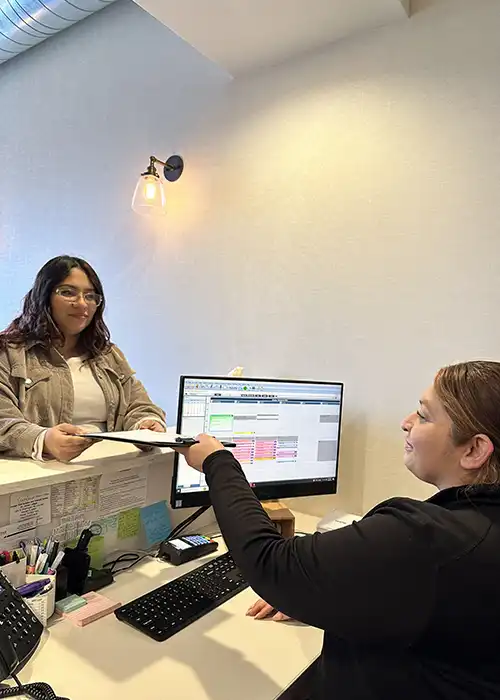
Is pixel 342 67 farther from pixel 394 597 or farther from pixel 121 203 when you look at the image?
pixel 394 597

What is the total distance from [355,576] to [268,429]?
0.81m

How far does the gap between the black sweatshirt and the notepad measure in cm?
49

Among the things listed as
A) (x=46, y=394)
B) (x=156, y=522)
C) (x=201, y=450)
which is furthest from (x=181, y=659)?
(x=46, y=394)

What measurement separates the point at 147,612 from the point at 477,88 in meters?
1.69

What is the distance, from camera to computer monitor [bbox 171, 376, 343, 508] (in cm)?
140

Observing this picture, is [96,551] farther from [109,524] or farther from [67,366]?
[67,366]

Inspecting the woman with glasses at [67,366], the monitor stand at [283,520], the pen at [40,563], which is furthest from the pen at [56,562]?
the monitor stand at [283,520]

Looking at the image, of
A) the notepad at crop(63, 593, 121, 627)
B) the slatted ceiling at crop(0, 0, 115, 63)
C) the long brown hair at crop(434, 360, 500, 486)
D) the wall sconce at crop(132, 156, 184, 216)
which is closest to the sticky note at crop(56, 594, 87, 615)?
the notepad at crop(63, 593, 121, 627)

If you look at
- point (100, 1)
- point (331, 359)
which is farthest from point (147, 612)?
point (100, 1)

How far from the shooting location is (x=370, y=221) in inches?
68.0

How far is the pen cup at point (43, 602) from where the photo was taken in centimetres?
104

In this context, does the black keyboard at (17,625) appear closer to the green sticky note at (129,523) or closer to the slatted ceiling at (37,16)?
the green sticky note at (129,523)

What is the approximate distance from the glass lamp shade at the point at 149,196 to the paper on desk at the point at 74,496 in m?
1.19

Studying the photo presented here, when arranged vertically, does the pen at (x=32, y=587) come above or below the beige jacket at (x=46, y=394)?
below
